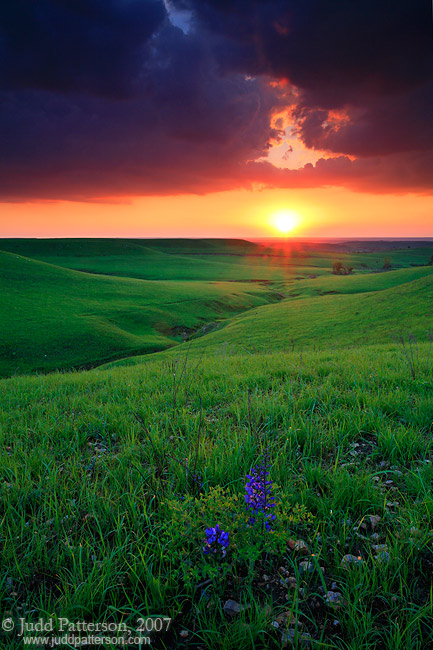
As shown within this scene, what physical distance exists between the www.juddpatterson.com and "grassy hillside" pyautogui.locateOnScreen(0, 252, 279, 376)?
34476 millimetres

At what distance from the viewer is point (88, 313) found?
5312 cm

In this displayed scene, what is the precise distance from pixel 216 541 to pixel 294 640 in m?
0.74

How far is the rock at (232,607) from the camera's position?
215 cm

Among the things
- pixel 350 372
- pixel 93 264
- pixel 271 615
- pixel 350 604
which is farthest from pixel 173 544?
pixel 93 264

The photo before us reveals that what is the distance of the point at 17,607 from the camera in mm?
2271

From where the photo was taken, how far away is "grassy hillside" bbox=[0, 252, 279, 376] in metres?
37.9

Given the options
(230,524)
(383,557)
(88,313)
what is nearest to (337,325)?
(383,557)

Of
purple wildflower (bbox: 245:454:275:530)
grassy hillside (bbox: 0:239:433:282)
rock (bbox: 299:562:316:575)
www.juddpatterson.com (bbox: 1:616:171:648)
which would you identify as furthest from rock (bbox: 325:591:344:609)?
grassy hillside (bbox: 0:239:433:282)

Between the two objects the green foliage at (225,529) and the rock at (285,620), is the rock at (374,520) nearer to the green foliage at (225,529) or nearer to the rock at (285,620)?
the green foliage at (225,529)

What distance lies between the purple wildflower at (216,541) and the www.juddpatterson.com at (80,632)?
1.61ft

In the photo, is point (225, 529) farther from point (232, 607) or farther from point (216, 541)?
point (232, 607)

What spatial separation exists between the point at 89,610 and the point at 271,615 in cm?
131

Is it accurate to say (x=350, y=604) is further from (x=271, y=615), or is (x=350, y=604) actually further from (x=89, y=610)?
(x=89, y=610)

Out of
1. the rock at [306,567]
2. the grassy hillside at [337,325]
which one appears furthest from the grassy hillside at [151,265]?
the rock at [306,567]
